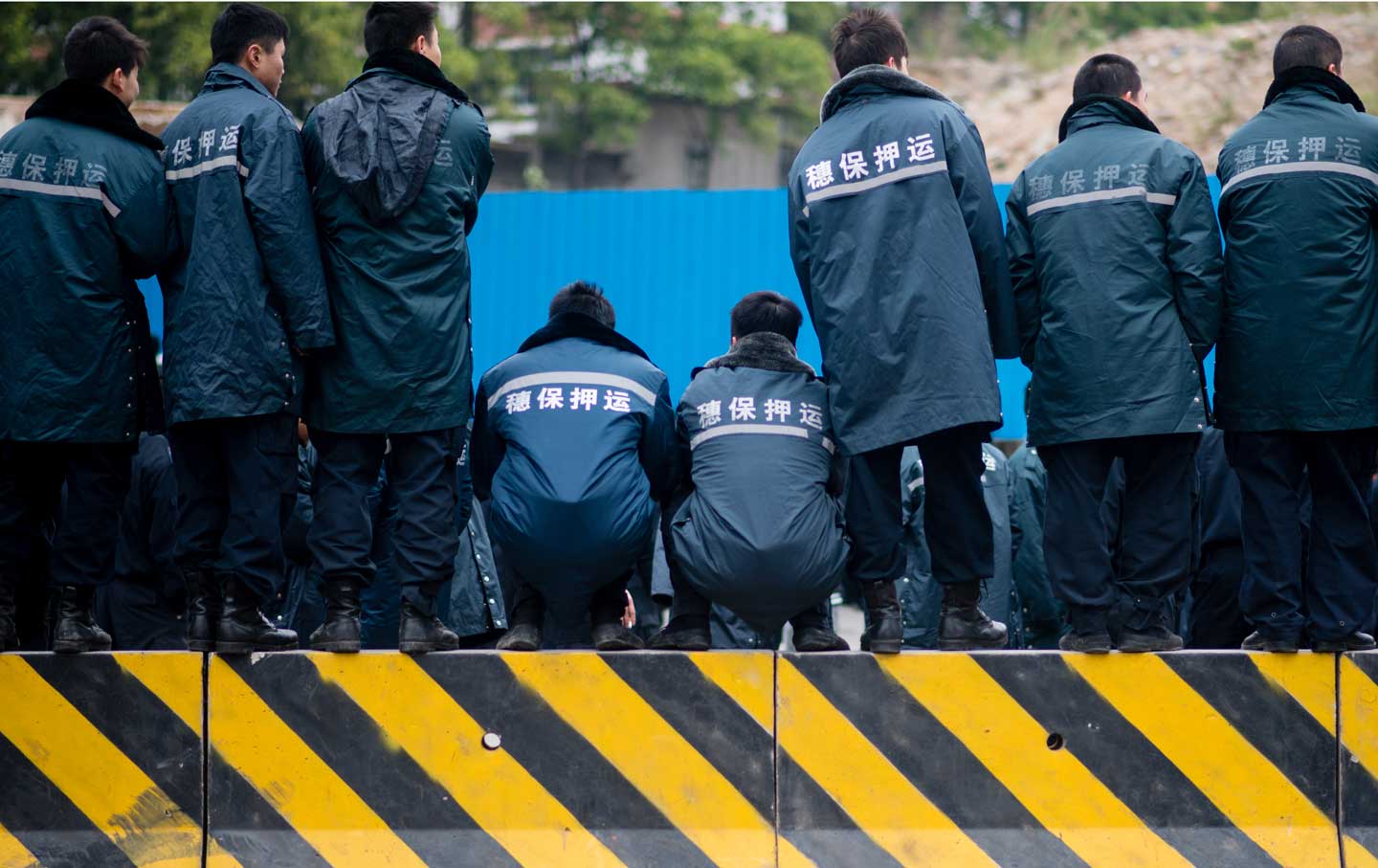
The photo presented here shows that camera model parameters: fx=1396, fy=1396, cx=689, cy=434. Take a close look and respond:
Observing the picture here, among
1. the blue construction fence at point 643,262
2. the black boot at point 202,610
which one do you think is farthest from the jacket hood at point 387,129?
the blue construction fence at point 643,262

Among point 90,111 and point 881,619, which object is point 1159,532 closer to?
point 881,619

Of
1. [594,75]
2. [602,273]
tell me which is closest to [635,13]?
[594,75]

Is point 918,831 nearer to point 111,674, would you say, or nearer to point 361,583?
point 361,583

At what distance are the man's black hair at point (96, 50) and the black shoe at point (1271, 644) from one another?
425 cm

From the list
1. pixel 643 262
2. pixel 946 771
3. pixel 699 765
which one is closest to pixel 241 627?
pixel 699 765

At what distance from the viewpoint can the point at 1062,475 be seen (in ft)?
15.0

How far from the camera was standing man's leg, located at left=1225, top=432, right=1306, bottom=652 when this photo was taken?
4438mm

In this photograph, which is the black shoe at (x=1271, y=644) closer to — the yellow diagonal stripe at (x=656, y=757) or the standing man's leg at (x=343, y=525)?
the yellow diagonal stripe at (x=656, y=757)

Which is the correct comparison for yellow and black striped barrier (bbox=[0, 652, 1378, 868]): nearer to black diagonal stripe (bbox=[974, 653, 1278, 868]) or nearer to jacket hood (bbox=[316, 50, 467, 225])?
black diagonal stripe (bbox=[974, 653, 1278, 868])

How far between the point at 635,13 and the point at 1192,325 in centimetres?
2865

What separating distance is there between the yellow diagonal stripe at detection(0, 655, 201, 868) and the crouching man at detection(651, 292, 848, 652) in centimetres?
158

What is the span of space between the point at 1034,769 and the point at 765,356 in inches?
64.4

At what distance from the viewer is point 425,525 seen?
448 centimetres

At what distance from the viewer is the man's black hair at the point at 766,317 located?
5.14 m
